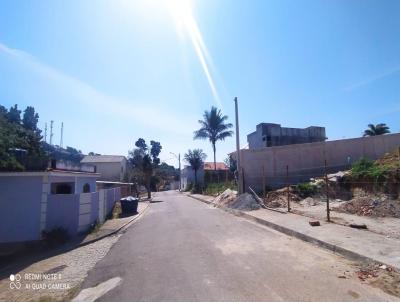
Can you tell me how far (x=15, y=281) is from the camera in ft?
26.4

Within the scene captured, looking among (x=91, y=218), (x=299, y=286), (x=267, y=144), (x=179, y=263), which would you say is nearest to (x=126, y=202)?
(x=91, y=218)

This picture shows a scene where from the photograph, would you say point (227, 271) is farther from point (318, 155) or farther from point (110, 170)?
point (110, 170)

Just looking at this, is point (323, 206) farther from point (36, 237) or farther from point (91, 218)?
point (36, 237)

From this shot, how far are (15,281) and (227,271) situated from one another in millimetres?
5471

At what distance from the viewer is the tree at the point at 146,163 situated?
42875 millimetres

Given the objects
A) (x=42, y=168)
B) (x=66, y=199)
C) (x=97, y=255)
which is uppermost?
(x=42, y=168)

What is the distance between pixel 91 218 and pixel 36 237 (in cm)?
264

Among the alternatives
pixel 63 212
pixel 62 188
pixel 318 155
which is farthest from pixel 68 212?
pixel 318 155

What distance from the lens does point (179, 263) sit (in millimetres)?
7988

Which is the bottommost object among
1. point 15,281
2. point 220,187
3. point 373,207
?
point 15,281

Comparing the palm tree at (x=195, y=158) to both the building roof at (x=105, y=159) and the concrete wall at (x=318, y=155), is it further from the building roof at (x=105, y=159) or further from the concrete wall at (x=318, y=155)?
the concrete wall at (x=318, y=155)

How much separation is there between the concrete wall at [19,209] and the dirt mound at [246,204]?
11843mm

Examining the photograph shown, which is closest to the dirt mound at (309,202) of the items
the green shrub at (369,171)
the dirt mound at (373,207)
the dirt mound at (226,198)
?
the green shrub at (369,171)

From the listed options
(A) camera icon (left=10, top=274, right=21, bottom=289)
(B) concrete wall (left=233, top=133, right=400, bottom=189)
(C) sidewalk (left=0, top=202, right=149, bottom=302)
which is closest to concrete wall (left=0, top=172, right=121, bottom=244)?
(C) sidewalk (left=0, top=202, right=149, bottom=302)
